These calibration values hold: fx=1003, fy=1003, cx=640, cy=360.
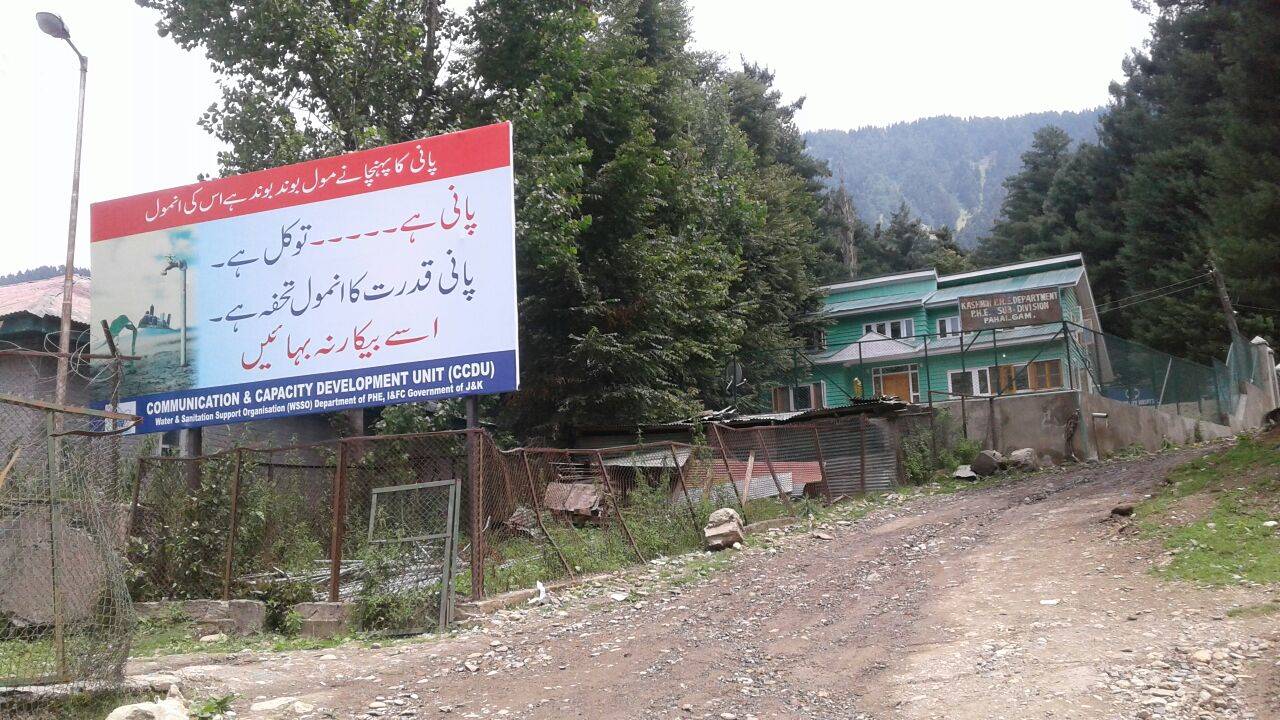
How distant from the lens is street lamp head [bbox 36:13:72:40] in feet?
52.8

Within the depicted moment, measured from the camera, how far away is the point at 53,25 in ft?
53.2

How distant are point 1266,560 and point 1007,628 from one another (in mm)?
2969

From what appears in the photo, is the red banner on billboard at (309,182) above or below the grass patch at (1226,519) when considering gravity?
above

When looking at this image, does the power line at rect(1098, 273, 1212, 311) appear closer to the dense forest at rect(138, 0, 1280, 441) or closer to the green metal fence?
the green metal fence

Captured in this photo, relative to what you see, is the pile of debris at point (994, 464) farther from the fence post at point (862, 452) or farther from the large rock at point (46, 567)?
the large rock at point (46, 567)

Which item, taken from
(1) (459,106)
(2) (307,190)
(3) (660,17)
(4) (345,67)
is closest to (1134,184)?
(3) (660,17)

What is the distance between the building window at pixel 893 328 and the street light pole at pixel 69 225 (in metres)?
29.8

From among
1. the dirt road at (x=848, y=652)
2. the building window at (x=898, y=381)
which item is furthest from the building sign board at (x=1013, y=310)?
the dirt road at (x=848, y=652)

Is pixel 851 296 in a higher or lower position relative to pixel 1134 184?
lower

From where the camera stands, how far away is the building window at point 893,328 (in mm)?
40016

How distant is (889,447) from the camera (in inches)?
811

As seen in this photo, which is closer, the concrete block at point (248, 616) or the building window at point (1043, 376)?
the concrete block at point (248, 616)

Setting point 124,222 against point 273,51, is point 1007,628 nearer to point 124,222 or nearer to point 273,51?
point 124,222

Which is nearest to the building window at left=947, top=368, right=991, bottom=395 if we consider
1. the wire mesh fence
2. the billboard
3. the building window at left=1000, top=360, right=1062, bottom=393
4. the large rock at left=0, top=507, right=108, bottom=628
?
the building window at left=1000, top=360, right=1062, bottom=393
